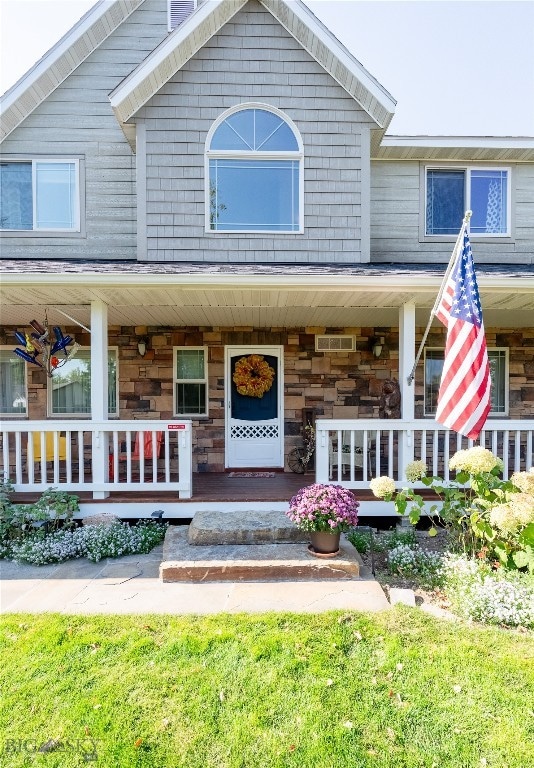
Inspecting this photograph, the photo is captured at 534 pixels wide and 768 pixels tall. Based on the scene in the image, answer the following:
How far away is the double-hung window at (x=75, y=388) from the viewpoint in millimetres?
7531

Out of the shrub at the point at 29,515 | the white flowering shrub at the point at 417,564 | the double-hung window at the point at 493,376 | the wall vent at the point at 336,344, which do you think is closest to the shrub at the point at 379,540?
the white flowering shrub at the point at 417,564

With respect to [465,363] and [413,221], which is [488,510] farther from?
[413,221]

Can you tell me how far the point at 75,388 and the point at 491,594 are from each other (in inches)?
264

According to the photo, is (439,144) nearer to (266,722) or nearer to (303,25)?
(303,25)

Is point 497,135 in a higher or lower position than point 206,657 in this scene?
higher

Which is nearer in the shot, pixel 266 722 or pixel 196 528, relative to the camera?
pixel 266 722

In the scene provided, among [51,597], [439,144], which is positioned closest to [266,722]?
[51,597]

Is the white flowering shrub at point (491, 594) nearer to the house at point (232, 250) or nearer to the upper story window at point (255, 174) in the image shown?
the house at point (232, 250)

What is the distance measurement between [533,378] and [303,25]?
6584 millimetres

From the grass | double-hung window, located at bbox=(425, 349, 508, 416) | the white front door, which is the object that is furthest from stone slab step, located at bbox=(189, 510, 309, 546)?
double-hung window, located at bbox=(425, 349, 508, 416)

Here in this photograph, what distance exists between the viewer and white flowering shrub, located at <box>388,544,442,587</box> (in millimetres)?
3949

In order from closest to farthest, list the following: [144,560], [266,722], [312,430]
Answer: [266,722], [144,560], [312,430]

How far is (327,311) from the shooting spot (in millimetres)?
6469

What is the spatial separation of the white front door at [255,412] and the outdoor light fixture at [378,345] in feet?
5.23
